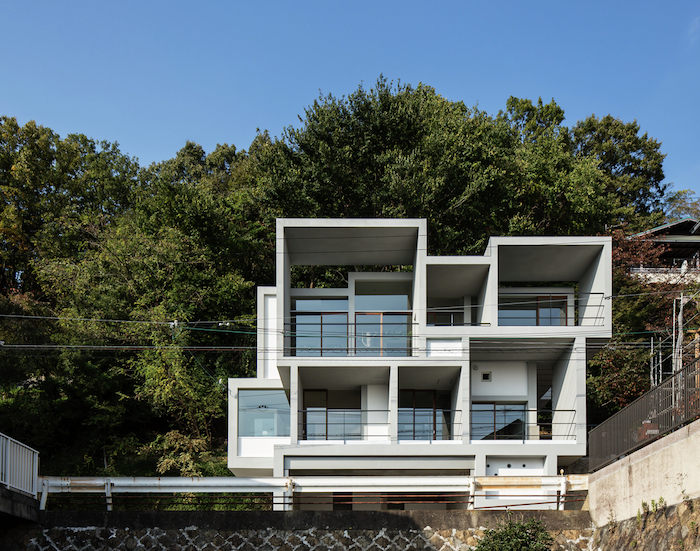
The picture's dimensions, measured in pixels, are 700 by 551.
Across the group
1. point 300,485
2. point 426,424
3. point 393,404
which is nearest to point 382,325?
point 393,404

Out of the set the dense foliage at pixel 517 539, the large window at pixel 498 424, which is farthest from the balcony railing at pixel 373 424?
the dense foliage at pixel 517 539

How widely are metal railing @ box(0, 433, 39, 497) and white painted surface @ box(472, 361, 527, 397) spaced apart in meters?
13.9

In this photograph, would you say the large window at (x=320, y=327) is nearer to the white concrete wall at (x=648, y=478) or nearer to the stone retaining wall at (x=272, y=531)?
the stone retaining wall at (x=272, y=531)

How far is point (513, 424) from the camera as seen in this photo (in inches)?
915

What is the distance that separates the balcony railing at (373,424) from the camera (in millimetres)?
22266

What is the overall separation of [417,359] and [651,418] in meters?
8.90

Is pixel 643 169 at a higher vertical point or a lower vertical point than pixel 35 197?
higher

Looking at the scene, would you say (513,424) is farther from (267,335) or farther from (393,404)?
(267,335)

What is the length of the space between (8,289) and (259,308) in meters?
19.9

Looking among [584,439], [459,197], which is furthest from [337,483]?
[459,197]

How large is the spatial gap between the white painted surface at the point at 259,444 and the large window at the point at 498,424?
242 inches

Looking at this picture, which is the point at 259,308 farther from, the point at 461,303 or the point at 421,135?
the point at 421,135

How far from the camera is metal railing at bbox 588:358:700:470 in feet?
39.5

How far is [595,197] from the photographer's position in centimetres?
3619
